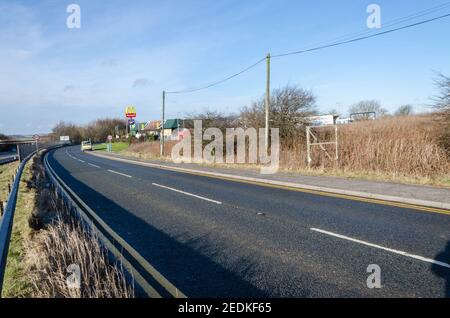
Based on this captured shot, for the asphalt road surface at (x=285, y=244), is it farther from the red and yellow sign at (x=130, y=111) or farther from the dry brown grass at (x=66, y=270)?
the red and yellow sign at (x=130, y=111)

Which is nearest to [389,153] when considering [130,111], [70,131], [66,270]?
[66,270]

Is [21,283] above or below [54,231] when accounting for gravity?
below

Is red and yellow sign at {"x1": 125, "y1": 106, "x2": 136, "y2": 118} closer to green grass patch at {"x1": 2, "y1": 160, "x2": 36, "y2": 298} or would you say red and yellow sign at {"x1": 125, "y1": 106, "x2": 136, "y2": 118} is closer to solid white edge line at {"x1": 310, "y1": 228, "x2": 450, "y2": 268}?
green grass patch at {"x1": 2, "y1": 160, "x2": 36, "y2": 298}

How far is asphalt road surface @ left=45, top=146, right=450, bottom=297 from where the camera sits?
4.59m

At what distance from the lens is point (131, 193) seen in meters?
13.0

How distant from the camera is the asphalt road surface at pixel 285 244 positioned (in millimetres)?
4586

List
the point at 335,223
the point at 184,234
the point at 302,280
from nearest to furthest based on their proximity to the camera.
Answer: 1. the point at 302,280
2. the point at 184,234
3. the point at 335,223

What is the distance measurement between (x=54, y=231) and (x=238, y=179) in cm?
1108

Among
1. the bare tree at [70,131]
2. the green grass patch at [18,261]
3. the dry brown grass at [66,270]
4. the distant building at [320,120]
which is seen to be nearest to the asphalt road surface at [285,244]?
the dry brown grass at [66,270]

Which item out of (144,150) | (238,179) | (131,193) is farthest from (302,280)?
(144,150)

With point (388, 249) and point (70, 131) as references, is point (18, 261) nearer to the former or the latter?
point (388, 249)

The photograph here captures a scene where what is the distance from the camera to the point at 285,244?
629 cm
